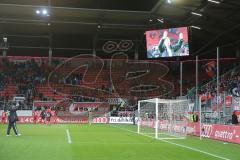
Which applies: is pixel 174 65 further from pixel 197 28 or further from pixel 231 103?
pixel 231 103

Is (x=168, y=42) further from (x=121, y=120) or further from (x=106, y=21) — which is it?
(x=121, y=120)

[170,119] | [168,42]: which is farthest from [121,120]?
[170,119]

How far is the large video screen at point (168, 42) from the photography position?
42062 mm

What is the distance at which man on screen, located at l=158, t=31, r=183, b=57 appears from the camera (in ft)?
139

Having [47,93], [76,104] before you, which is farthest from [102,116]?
[47,93]

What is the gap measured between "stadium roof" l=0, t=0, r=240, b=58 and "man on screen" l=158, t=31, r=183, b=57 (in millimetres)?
3597

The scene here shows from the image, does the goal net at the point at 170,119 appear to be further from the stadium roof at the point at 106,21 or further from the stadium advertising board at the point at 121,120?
the stadium advertising board at the point at 121,120

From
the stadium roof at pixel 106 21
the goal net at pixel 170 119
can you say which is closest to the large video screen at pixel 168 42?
the stadium roof at pixel 106 21

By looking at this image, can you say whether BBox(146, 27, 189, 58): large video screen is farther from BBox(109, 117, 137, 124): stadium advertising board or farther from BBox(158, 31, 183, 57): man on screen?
BBox(109, 117, 137, 124): stadium advertising board

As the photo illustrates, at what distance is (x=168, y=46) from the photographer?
Result: 141ft

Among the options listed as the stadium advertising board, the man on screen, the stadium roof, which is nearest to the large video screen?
the man on screen

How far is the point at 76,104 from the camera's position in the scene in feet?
176

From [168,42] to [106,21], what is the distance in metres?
11.9

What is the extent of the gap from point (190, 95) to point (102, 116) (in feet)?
53.4
